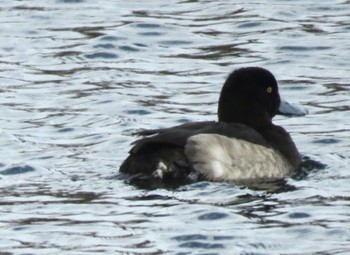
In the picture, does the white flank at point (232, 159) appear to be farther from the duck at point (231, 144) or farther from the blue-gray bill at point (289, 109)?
the blue-gray bill at point (289, 109)

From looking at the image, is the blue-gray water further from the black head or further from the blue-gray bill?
the black head

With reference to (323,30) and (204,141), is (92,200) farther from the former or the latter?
(323,30)

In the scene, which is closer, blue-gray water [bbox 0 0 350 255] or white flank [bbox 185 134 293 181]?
blue-gray water [bbox 0 0 350 255]

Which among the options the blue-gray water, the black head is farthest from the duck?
the blue-gray water

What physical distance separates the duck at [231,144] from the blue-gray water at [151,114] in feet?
0.54

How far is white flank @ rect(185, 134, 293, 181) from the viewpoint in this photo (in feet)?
34.8

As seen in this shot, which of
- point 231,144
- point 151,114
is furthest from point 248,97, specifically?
point 151,114

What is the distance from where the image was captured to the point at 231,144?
1086 centimetres

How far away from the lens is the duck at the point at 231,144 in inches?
414

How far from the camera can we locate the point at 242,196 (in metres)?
10.3

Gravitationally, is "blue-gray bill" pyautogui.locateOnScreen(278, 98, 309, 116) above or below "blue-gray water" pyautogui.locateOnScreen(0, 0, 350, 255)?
above

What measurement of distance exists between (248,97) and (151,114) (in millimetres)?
1683

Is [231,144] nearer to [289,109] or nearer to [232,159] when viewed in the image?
[232,159]

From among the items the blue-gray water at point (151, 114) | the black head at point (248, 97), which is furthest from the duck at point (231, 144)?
the blue-gray water at point (151, 114)
